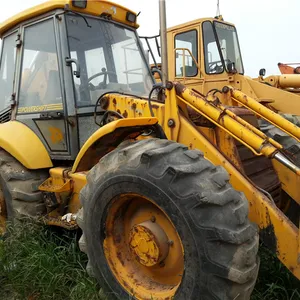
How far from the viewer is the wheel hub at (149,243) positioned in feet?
8.02

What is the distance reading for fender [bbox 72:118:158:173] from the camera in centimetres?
280

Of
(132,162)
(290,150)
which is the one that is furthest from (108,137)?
(290,150)

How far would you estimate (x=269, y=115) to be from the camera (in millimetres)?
3137

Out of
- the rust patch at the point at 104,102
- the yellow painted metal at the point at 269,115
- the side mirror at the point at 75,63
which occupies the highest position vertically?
the side mirror at the point at 75,63

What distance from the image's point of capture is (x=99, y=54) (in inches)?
152

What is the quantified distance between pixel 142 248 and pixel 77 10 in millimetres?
2444

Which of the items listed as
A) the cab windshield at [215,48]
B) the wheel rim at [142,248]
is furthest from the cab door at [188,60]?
the wheel rim at [142,248]

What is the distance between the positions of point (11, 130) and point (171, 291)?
2.52m

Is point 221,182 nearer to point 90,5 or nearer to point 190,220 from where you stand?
point 190,220

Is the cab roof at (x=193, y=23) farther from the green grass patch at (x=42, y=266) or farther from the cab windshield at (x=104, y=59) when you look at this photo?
the green grass patch at (x=42, y=266)

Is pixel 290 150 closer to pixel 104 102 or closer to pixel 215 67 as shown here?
pixel 104 102

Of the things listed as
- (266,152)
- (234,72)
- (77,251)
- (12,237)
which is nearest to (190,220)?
(266,152)

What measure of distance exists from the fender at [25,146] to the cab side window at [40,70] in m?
0.30

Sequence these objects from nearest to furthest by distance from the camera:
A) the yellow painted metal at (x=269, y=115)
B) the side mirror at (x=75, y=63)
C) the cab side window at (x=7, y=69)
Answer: the yellow painted metal at (x=269, y=115), the side mirror at (x=75, y=63), the cab side window at (x=7, y=69)
